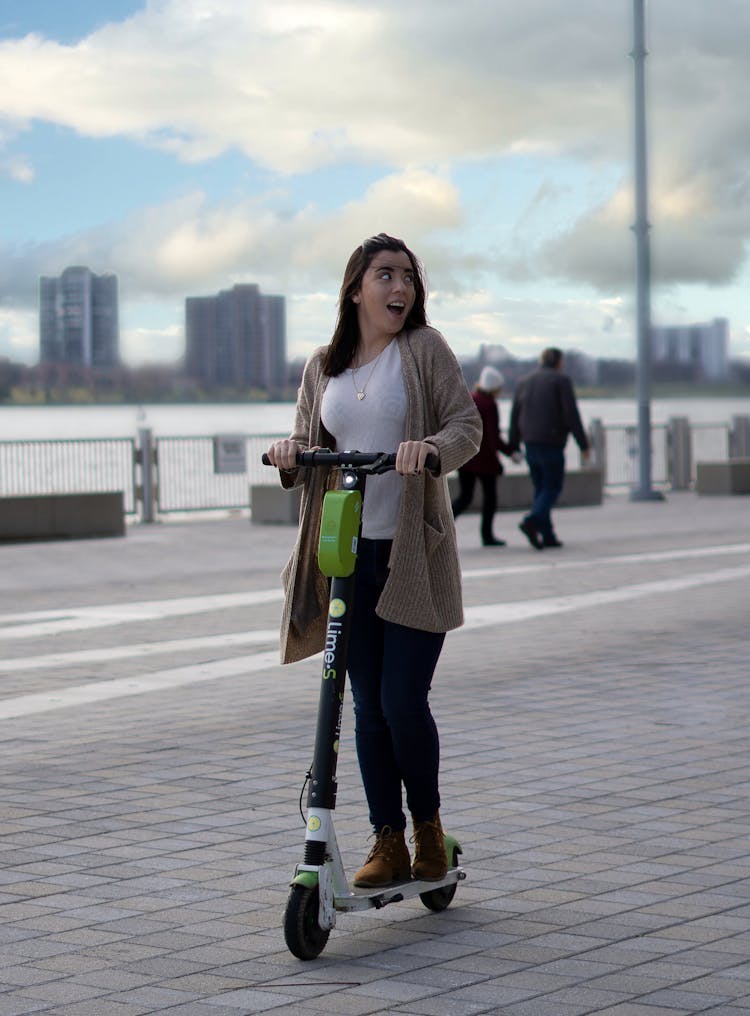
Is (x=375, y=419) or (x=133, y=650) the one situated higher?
(x=375, y=419)

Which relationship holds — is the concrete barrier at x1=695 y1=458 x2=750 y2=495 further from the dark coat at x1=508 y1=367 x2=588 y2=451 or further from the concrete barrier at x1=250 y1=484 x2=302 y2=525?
the dark coat at x1=508 y1=367 x2=588 y2=451

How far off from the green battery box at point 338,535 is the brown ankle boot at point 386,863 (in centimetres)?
78

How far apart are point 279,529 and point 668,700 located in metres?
13.3

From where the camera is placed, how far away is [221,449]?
2406 cm

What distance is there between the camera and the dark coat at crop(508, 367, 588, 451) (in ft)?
54.7

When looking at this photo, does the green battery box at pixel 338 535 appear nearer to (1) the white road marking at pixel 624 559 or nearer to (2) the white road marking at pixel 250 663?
(2) the white road marking at pixel 250 663

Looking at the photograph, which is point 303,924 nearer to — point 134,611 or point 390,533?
point 390,533

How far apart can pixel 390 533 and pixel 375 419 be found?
30 centimetres

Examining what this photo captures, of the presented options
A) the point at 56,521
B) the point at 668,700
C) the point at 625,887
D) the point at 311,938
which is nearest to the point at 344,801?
the point at 625,887

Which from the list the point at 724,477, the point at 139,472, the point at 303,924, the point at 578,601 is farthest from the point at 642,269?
the point at 303,924

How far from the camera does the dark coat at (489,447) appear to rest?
17219mm

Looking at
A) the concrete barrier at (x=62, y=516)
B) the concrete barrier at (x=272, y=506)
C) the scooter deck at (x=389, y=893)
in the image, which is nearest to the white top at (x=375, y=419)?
the scooter deck at (x=389, y=893)

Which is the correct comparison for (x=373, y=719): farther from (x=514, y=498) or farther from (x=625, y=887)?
(x=514, y=498)

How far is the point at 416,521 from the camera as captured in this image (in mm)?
4699
